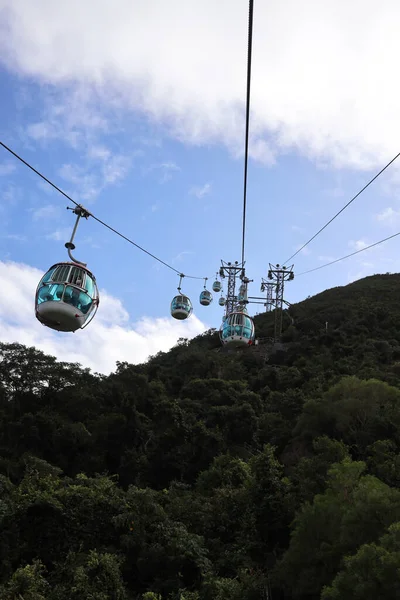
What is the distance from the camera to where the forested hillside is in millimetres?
11977

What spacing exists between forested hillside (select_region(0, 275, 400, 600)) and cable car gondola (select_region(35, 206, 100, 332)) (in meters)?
6.37

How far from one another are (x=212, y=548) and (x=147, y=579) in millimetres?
2374

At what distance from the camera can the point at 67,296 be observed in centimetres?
740

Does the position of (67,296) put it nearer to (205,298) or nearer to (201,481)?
(201,481)

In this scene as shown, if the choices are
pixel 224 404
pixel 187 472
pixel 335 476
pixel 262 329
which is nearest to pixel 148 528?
pixel 335 476

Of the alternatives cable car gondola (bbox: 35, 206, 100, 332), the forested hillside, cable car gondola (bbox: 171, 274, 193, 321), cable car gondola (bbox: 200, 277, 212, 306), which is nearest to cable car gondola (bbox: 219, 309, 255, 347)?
cable car gondola (bbox: 171, 274, 193, 321)

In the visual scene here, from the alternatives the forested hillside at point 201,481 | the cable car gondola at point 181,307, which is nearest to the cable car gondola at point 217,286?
the forested hillside at point 201,481

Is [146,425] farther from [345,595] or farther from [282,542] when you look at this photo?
[345,595]

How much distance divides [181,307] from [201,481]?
881 centimetres

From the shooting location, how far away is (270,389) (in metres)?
33.4

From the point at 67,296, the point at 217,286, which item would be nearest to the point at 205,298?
the point at 217,286

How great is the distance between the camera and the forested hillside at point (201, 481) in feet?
39.3

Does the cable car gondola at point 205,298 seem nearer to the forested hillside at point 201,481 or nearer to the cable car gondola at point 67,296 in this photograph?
the forested hillside at point 201,481

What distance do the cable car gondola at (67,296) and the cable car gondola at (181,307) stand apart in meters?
8.39
